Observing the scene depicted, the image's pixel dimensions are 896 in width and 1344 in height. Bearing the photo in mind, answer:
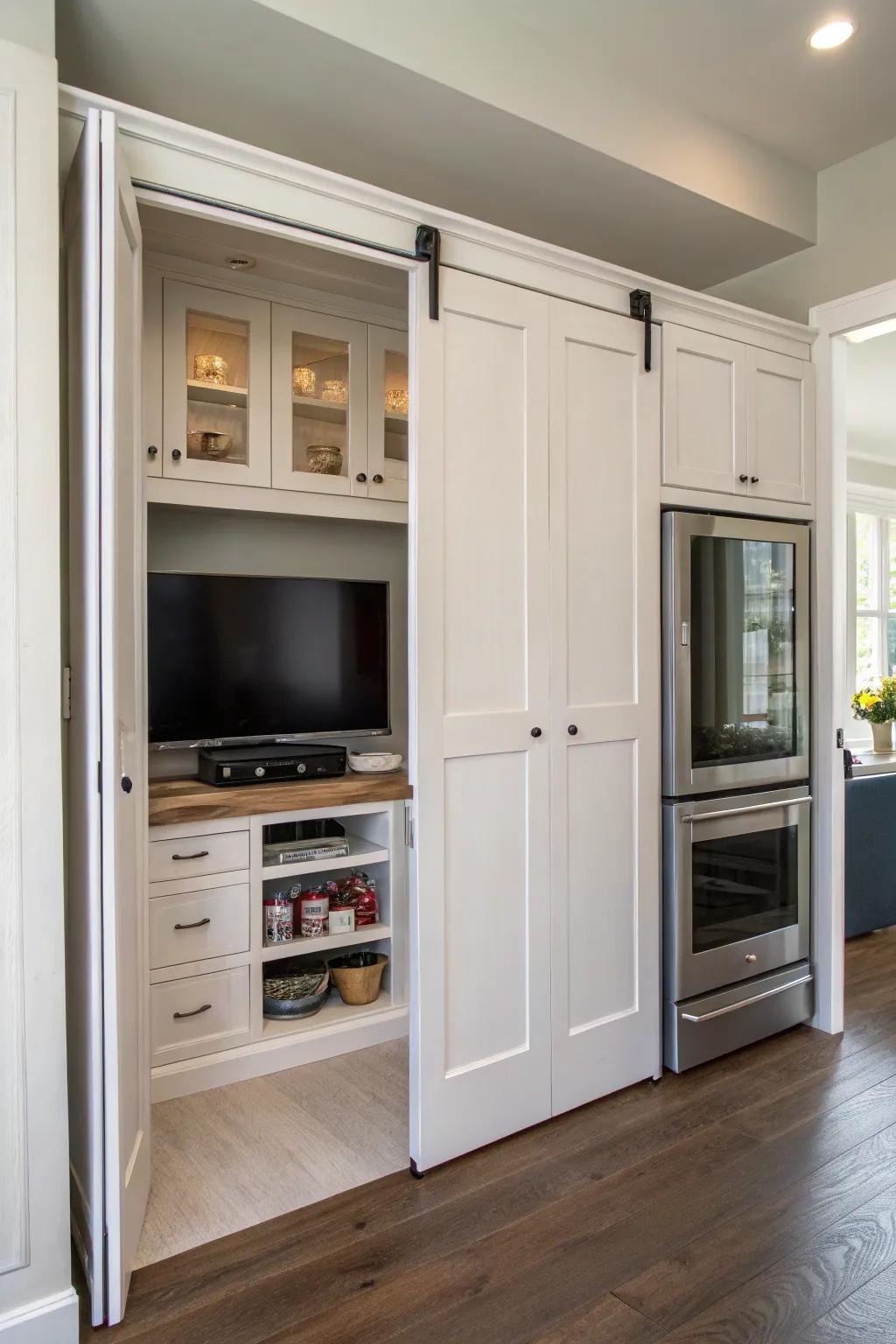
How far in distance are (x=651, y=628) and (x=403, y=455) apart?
1158 millimetres

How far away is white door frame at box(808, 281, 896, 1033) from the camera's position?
307cm

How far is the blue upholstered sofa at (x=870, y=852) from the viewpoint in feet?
13.0

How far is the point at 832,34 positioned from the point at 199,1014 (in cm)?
329

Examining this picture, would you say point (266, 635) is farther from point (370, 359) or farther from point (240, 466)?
point (370, 359)

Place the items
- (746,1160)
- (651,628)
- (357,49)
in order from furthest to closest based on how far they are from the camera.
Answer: (651,628) → (746,1160) → (357,49)

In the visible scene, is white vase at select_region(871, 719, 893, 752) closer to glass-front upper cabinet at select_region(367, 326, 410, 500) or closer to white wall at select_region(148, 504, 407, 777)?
white wall at select_region(148, 504, 407, 777)

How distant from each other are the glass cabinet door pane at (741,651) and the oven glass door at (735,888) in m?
0.18

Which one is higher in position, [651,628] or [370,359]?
[370,359]

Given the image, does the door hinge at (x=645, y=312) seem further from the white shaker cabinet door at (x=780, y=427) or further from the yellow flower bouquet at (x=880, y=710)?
the yellow flower bouquet at (x=880, y=710)

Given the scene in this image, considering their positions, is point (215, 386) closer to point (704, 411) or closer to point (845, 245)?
point (704, 411)

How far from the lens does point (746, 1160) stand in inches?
89.3

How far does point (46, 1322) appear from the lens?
1594mm

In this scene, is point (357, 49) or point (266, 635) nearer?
point (357, 49)

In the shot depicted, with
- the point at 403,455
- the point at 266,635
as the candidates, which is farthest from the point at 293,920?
the point at 403,455
